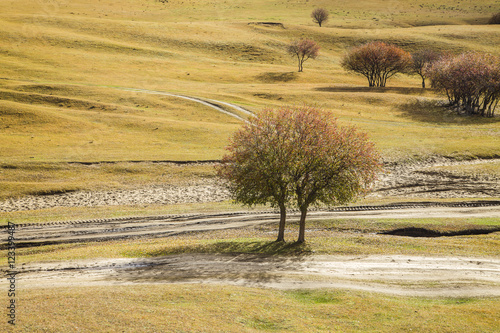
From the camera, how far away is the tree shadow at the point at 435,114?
78.9 m

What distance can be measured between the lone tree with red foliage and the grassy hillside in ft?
79.9

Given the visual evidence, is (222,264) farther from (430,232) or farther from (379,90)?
(379,90)

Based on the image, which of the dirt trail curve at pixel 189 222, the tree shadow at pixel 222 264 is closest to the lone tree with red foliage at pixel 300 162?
the tree shadow at pixel 222 264

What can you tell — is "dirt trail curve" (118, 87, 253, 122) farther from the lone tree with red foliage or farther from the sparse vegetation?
the lone tree with red foliage

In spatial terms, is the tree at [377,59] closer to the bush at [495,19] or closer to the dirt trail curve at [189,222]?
the dirt trail curve at [189,222]

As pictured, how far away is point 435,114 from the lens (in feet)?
274

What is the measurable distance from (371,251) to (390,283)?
5.75m

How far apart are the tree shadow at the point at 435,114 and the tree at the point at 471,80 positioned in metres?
Result: 2.33

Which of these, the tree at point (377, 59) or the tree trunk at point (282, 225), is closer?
the tree trunk at point (282, 225)

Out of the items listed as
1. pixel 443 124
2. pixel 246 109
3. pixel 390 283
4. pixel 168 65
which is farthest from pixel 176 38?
pixel 390 283

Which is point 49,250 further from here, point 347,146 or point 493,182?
point 493,182

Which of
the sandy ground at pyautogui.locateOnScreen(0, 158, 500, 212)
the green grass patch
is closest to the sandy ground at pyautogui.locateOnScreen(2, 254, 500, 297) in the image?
the green grass patch

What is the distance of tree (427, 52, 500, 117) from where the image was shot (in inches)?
3118

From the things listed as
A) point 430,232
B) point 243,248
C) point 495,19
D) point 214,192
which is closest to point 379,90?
point 214,192
